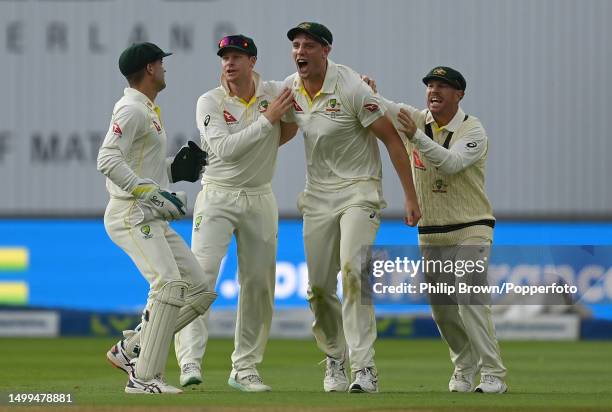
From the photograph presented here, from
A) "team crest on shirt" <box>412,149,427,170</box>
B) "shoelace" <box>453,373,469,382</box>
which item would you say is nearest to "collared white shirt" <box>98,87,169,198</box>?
"team crest on shirt" <box>412,149,427,170</box>

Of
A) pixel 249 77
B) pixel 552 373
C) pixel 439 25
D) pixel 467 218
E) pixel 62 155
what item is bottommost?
pixel 552 373

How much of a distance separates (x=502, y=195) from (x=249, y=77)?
10214 millimetres

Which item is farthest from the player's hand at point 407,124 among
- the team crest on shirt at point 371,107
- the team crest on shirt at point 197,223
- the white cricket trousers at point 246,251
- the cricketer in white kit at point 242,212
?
the team crest on shirt at point 197,223

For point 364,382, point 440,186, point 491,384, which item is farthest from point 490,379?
point 440,186

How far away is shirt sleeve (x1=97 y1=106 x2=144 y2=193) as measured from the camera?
22.7 ft

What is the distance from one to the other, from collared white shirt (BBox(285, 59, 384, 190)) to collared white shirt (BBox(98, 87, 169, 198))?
0.87m

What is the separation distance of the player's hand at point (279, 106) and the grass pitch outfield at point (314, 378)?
4.97 ft

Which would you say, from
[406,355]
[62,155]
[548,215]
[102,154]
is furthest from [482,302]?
[62,155]

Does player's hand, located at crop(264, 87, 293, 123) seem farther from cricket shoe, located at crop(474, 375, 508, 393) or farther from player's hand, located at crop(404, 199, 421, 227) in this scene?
cricket shoe, located at crop(474, 375, 508, 393)

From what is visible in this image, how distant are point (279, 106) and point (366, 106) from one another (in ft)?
1.58

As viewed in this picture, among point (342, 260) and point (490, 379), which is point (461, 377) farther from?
point (342, 260)

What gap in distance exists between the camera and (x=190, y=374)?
25.7 ft

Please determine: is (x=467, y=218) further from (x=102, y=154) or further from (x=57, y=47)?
(x=57, y=47)

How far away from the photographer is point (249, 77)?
25.7 ft
